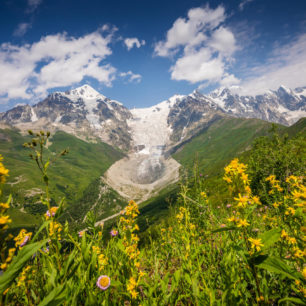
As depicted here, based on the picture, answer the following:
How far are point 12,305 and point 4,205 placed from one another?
306 centimetres

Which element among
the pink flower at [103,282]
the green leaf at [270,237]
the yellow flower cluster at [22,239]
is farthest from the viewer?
the yellow flower cluster at [22,239]

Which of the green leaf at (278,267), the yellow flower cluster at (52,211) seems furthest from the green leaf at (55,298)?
the green leaf at (278,267)

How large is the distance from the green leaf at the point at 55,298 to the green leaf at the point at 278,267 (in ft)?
7.01

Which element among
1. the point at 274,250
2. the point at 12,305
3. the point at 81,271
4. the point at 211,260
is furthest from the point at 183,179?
the point at 12,305

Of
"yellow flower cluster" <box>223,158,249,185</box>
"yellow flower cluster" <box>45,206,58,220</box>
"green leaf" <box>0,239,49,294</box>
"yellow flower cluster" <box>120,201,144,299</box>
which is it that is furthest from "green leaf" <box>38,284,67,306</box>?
"yellow flower cluster" <box>223,158,249,185</box>

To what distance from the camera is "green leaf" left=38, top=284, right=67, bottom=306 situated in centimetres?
177

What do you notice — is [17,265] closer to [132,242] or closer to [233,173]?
[233,173]

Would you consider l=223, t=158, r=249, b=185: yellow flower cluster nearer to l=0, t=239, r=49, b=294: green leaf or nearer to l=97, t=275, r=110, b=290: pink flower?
l=97, t=275, r=110, b=290: pink flower

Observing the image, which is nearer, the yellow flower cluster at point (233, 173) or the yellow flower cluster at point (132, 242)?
the yellow flower cluster at point (233, 173)

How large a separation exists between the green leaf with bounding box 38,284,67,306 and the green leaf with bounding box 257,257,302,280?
2137 millimetres

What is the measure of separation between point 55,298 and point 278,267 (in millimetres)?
2332

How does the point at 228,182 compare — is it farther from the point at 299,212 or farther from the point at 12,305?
the point at 12,305

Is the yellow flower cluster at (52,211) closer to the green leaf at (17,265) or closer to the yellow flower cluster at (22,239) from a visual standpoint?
the green leaf at (17,265)

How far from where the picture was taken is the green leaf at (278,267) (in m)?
2.15
